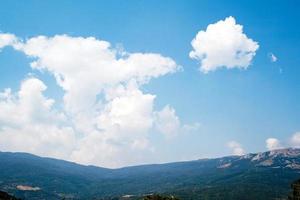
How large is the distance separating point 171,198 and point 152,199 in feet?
18.8

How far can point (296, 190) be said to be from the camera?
553 feet

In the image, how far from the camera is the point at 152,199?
129 meters

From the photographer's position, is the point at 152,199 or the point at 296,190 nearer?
the point at 152,199

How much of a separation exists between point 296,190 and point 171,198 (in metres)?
65.2

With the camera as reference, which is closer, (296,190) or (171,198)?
(171,198)

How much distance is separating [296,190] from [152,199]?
227 feet

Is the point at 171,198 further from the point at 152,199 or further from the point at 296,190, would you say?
the point at 296,190

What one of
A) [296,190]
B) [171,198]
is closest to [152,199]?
[171,198]

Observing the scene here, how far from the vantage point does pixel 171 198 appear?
128m
